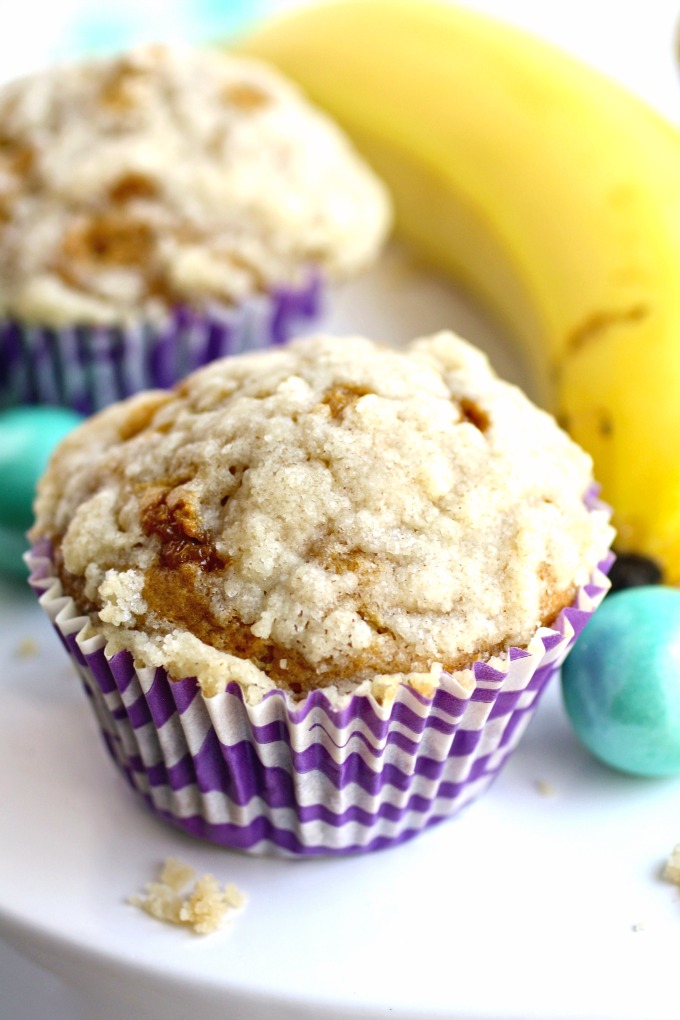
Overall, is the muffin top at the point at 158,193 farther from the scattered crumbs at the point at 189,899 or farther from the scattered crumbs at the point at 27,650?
the scattered crumbs at the point at 189,899

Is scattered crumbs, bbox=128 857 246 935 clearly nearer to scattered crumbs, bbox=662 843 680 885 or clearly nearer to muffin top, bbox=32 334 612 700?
muffin top, bbox=32 334 612 700

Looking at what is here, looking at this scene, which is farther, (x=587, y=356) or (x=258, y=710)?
(x=587, y=356)

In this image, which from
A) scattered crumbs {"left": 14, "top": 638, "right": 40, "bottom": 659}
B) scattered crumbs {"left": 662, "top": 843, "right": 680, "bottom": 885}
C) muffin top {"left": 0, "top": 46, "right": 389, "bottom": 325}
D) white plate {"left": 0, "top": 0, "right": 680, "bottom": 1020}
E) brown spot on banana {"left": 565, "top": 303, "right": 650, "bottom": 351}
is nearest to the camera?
white plate {"left": 0, "top": 0, "right": 680, "bottom": 1020}

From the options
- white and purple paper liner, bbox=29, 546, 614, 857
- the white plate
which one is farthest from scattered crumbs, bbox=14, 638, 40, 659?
white and purple paper liner, bbox=29, 546, 614, 857

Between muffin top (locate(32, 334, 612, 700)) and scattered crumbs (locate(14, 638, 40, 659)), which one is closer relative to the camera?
muffin top (locate(32, 334, 612, 700))

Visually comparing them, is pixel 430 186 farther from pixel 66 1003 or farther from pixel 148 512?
pixel 66 1003

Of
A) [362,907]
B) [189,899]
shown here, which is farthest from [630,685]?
[189,899]

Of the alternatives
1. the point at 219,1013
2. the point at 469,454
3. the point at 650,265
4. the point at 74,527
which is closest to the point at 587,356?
the point at 650,265
